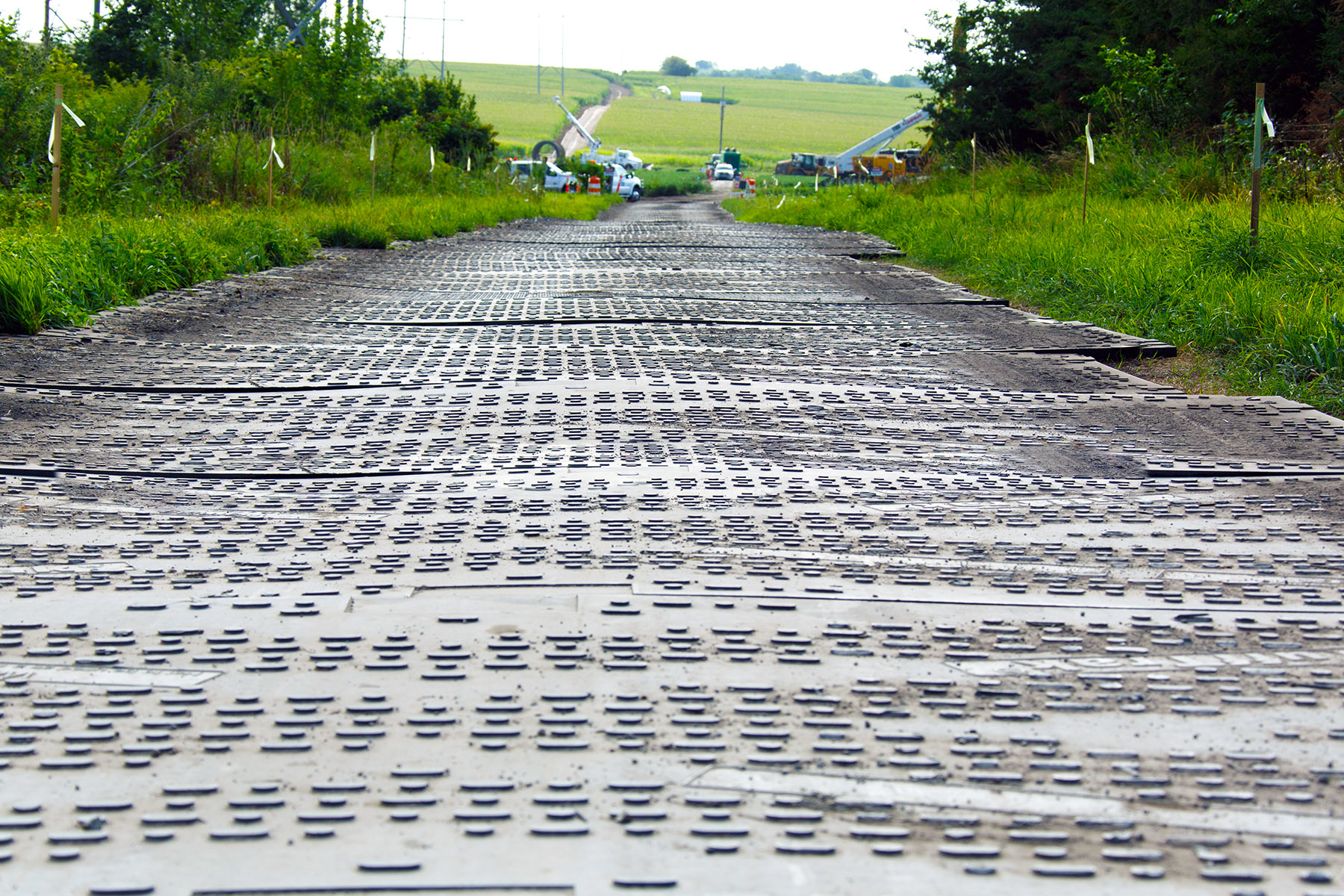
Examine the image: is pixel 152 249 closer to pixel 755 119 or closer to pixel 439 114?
pixel 439 114

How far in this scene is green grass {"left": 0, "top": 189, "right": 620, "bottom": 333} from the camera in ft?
19.8

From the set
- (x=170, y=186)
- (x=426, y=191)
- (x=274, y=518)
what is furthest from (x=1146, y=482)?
(x=426, y=191)

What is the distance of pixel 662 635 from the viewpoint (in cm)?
235

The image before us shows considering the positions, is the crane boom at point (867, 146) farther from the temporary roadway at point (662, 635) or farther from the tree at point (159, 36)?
the temporary roadway at point (662, 635)

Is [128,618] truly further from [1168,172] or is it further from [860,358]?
[1168,172]

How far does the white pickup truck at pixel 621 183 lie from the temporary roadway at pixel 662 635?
40491 millimetres

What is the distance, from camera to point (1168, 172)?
11.8 metres

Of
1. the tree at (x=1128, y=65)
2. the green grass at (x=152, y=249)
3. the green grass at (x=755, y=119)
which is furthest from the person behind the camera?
the green grass at (x=755, y=119)

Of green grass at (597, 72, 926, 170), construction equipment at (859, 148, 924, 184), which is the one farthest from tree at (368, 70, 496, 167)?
green grass at (597, 72, 926, 170)

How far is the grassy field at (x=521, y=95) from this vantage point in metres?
82.6

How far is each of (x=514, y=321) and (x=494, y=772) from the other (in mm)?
5250

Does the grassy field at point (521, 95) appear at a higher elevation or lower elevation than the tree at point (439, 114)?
higher

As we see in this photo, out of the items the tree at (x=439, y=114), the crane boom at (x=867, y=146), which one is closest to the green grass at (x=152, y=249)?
the tree at (x=439, y=114)

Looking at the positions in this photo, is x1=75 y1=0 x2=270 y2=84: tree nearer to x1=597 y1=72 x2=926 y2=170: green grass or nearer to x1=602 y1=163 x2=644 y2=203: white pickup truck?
x1=602 y1=163 x2=644 y2=203: white pickup truck
